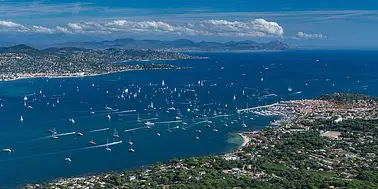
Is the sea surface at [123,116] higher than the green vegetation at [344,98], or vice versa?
the green vegetation at [344,98]

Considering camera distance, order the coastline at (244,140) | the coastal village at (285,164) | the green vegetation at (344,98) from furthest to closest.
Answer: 1. the green vegetation at (344,98)
2. the coastline at (244,140)
3. the coastal village at (285,164)

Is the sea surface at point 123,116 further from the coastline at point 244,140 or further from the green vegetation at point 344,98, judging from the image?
the green vegetation at point 344,98

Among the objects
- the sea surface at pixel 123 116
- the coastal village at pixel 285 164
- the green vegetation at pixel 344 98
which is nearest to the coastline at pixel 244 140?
the coastal village at pixel 285 164

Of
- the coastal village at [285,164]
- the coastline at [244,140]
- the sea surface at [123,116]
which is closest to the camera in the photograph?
the coastal village at [285,164]

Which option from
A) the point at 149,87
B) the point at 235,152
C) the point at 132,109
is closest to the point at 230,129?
the point at 235,152

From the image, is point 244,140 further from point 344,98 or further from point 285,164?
point 344,98

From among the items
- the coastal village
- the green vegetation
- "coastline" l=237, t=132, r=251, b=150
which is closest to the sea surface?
"coastline" l=237, t=132, r=251, b=150

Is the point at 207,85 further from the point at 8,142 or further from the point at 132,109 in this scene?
the point at 8,142
